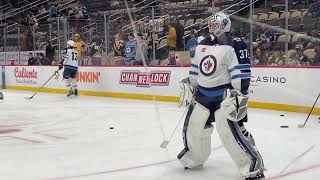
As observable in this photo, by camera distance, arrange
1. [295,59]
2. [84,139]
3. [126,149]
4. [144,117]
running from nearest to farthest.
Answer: [126,149] < [84,139] < [144,117] < [295,59]

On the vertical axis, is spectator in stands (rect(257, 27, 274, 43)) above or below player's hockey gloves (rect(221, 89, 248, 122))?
above

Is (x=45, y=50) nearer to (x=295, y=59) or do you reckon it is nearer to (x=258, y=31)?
(x=258, y=31)

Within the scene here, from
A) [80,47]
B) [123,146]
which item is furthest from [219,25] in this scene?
[80,47]

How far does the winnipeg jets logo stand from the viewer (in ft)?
13.5

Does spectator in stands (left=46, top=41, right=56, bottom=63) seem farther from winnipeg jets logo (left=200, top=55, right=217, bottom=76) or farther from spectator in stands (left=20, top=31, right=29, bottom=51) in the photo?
winnipeg jets logo (left=200, top=55, right=217, bottom=76)

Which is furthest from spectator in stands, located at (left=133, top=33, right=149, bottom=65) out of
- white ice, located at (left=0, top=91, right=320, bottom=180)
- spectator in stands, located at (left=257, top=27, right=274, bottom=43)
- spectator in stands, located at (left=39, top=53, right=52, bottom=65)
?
spectator in stands, located at (left=39, top=53, right=52, bottom=65)

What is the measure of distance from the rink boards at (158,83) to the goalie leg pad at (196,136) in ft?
14.8

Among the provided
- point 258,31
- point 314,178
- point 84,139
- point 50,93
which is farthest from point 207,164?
point 50,93

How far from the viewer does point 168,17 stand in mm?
13031

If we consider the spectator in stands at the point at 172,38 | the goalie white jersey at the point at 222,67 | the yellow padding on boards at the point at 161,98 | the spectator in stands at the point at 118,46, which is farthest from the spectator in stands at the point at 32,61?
the goalie white jersey at the point at 222,67

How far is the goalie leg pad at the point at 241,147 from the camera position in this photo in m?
3.95

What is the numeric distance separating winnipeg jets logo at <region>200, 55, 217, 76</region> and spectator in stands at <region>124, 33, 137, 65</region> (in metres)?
8.10

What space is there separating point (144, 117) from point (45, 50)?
8068 mm

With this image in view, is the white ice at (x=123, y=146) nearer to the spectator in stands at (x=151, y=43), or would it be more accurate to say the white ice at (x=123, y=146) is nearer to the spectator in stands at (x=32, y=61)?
the spectator in stands at (x=151, y=43)
